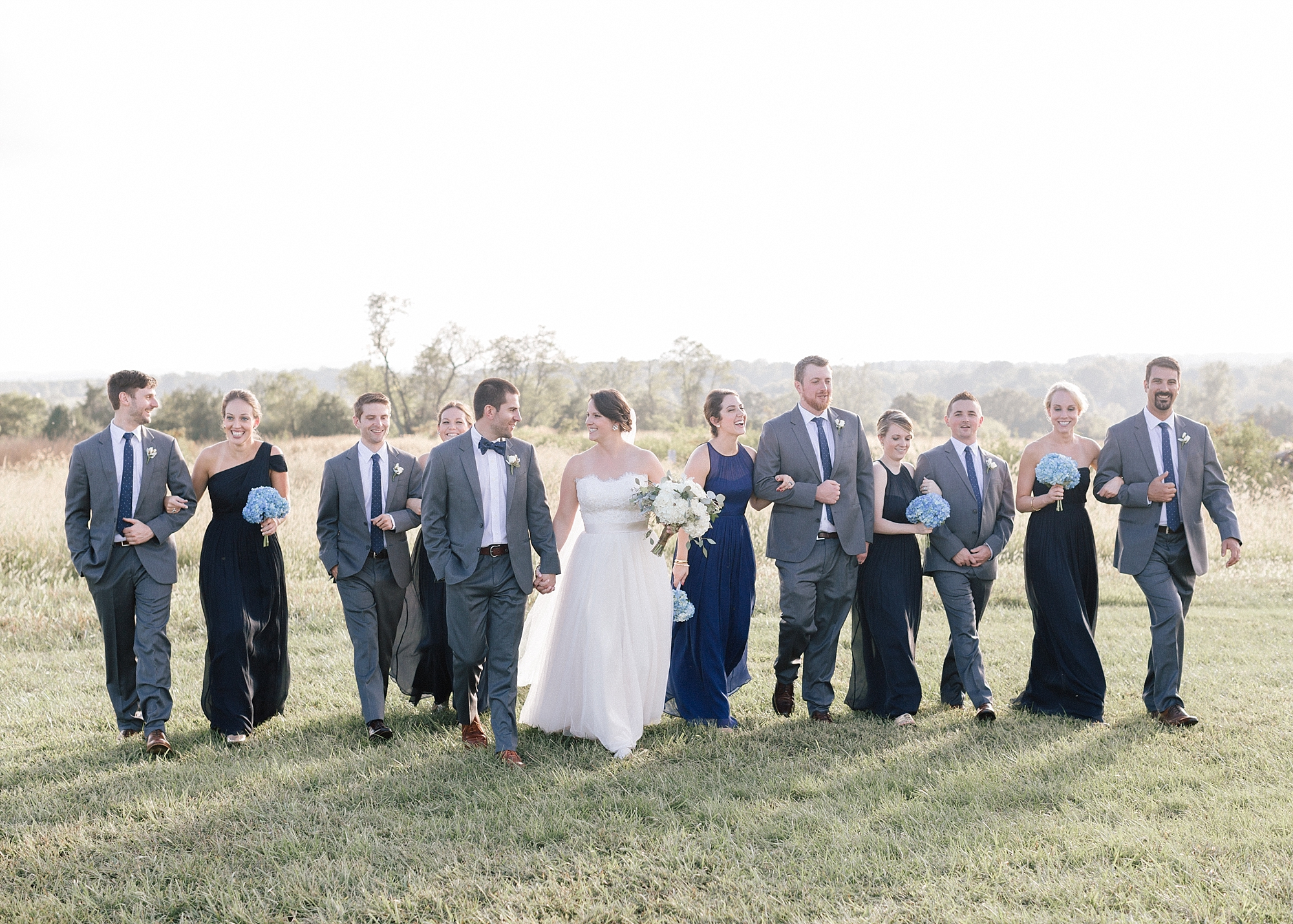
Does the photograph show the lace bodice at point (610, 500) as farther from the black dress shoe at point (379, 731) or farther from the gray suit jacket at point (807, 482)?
the black dress shoe at point (379, 731)

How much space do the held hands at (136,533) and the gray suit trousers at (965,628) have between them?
5492 mm

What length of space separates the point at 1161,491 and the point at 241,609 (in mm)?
6451

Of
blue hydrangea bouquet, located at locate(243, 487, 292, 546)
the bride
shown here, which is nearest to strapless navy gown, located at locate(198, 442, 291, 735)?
blue hydrangea bouquet, located at locate(243, 487, 292, 546)

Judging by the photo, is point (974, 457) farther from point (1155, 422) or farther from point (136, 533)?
point (136, 533)

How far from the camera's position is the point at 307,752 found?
613 cm

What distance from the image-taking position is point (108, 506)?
253 inches

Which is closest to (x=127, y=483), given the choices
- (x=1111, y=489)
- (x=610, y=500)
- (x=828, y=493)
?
(x=610, y=500)

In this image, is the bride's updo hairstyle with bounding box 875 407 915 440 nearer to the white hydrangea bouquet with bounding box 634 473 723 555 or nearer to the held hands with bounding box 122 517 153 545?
the white hydrangea bouquet with bounding box 634 473 723 555

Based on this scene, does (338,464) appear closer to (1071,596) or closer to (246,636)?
(246,636)

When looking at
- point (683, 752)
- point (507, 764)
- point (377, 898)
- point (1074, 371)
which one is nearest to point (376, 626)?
point (507, 764)

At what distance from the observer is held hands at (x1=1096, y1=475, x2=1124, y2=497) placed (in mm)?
6906

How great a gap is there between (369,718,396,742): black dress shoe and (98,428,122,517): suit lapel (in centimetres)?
225

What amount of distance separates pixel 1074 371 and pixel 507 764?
151 metres

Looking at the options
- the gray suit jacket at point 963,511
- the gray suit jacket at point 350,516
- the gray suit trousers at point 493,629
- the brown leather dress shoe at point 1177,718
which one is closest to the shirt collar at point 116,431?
the gray suit jacket at point 350,516
